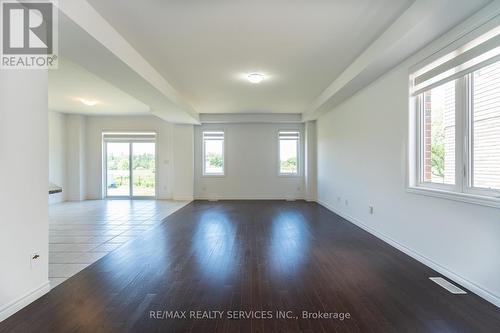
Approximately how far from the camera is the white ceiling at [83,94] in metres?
4.75

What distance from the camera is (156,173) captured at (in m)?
8.90

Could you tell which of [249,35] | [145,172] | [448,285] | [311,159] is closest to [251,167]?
[311,159]

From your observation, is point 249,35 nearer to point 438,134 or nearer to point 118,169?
point 438,134

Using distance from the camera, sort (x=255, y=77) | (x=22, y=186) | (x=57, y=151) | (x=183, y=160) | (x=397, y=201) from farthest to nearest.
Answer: (x=183, y=160) < (x=57, y=151) < (x=255, y=77) < (x=397, y=201) < (x=22, y=186)

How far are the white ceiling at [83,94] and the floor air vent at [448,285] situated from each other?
550 centimetres

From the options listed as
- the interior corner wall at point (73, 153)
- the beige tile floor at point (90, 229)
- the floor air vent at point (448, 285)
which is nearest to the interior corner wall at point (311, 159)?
the beige tile floor at point (90, 229)

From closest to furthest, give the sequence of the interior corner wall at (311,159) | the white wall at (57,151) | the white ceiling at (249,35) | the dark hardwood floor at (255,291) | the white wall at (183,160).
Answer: the dark hardwood floor at (255,291), the white ceiling at (249,35), the white wall at (57,151), the interior corner wall at (311,159), the white wall at (183,160)

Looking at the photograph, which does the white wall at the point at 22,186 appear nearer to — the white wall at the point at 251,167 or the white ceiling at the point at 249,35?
the white ceiling at the point at 249,35

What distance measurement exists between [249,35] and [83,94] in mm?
4743

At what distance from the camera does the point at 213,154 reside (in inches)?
349

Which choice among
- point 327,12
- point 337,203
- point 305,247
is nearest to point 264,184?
point 337,203

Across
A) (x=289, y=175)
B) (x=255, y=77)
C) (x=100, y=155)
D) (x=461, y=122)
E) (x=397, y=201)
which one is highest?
(x=255, y=77)

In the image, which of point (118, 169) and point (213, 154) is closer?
point (213, 154)

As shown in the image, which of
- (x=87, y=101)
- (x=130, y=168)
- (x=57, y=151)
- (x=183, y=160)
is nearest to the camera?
(x=87, y=101)
